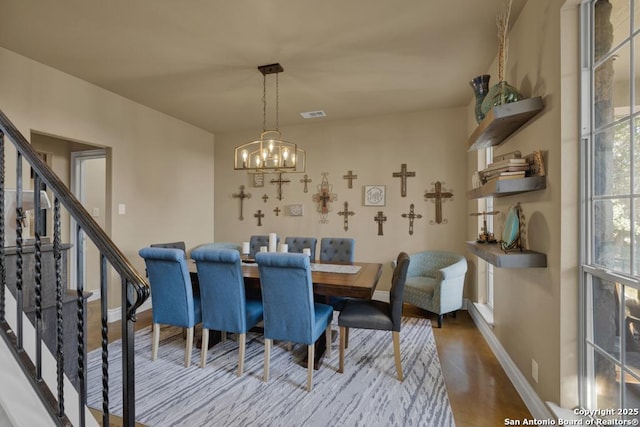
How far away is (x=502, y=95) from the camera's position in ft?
6.49

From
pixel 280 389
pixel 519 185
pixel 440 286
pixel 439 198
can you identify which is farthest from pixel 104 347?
pixel 439 198

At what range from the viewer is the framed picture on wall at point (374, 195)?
4556mm

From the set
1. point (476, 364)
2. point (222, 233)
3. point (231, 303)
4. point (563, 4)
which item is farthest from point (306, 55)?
point (222, 233)

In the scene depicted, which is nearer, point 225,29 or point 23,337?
point 23,337

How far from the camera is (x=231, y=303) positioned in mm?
2490

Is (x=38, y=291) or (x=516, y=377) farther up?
(x=38, y=291)

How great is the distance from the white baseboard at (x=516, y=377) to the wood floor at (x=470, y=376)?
4cm

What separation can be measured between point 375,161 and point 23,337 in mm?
4093

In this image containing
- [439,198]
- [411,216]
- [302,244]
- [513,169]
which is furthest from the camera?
[411,216]

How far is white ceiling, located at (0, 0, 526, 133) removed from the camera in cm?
220

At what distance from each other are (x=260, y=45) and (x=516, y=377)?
328 centimetres

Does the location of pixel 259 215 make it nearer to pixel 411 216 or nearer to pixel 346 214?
pixel 346 214

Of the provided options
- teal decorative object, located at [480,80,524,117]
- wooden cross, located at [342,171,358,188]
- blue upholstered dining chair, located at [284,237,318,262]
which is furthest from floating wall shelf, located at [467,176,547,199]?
wooden cross, located at [342,171,358,188]

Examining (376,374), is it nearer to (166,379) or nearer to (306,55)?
(166,379)
